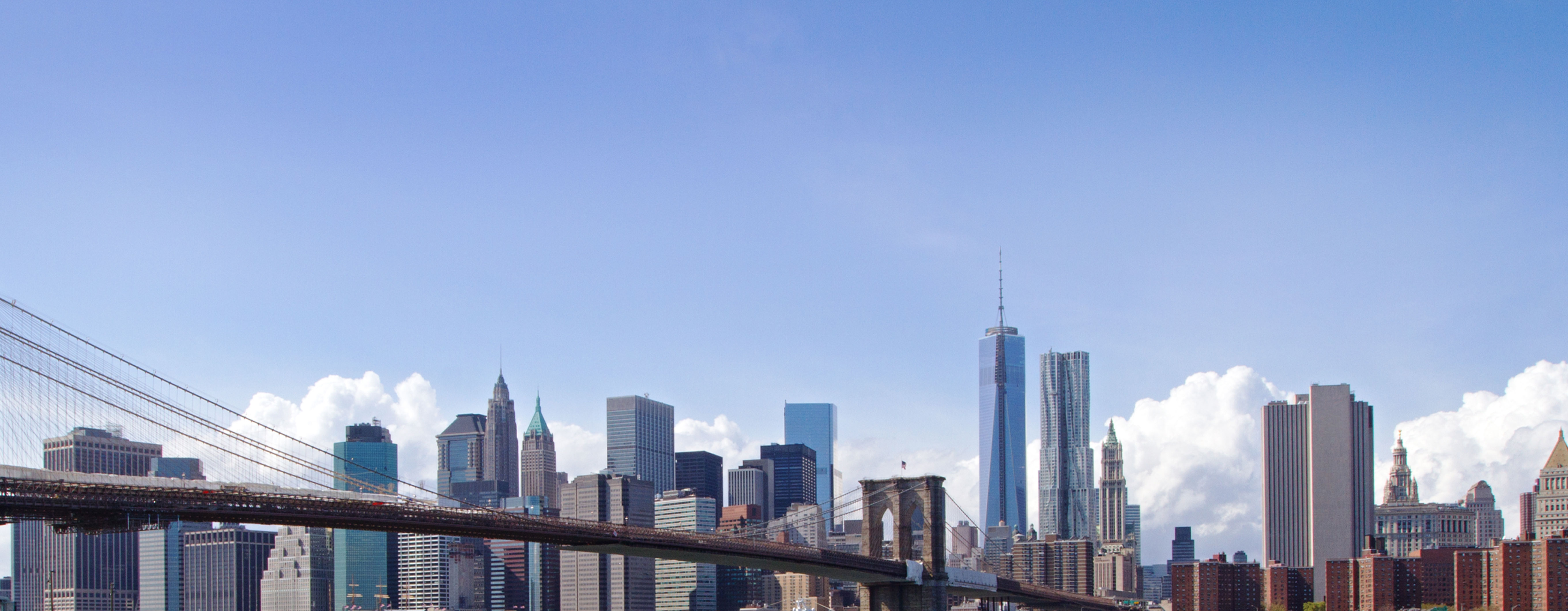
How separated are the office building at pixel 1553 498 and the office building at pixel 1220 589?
36614mm

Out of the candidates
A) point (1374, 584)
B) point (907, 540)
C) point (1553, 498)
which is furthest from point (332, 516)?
point (1553, 498)

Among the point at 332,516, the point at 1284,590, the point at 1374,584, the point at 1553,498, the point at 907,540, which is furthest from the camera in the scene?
the point at 1553,498

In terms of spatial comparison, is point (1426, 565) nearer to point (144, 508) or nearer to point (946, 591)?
point (946, 591)

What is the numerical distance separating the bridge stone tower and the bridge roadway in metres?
6.21

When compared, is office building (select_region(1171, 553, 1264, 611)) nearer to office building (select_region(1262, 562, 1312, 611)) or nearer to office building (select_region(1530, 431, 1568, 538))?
office building (select_region(1262, 562, 1312, 611))

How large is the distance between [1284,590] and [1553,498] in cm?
4094

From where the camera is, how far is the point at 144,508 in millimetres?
48188

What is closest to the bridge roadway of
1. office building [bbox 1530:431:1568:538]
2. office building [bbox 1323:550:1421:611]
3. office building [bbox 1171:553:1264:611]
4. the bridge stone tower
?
the bridge stone tower

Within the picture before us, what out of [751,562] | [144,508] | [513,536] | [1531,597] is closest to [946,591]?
[751,562]

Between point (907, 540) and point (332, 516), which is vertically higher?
point (332, 516)

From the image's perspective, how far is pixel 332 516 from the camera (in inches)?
2112

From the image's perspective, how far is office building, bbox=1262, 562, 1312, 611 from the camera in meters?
169

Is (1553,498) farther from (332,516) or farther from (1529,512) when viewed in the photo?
(332,516)

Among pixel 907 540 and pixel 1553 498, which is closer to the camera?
pixel 907 540
